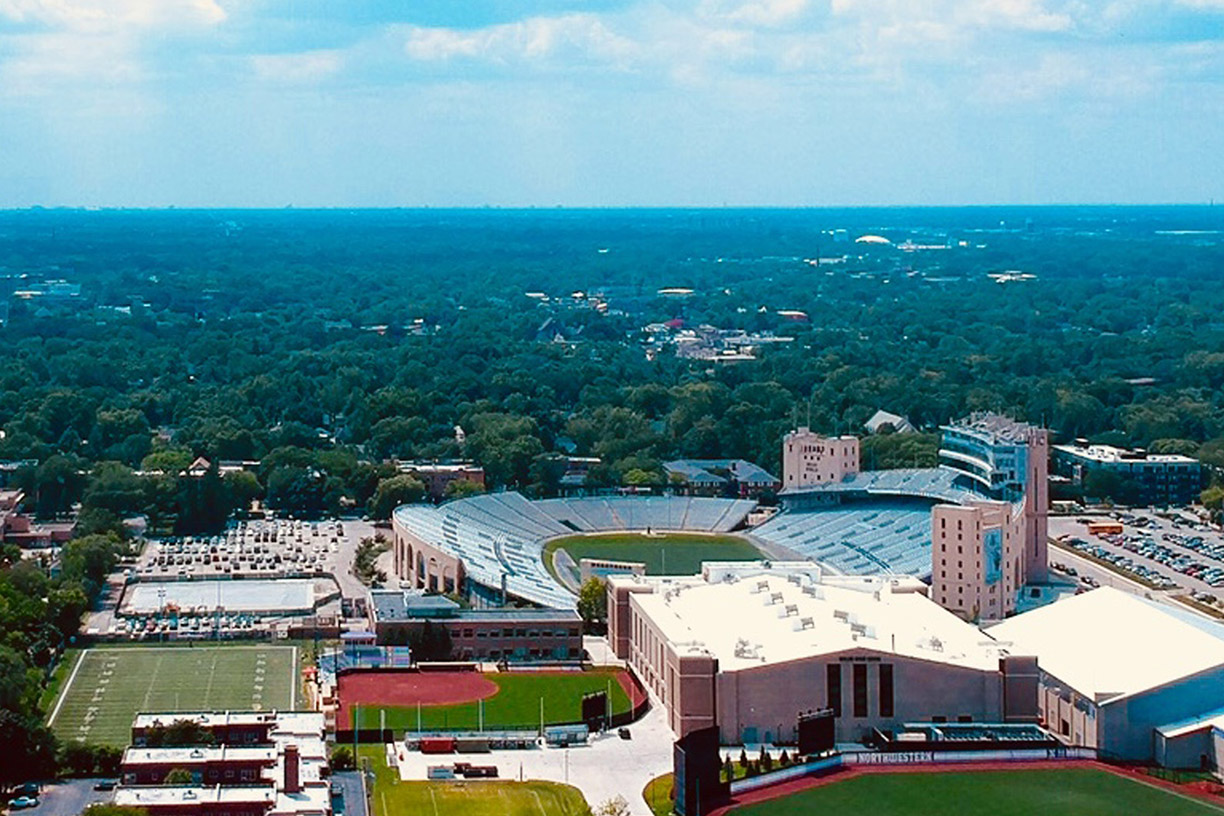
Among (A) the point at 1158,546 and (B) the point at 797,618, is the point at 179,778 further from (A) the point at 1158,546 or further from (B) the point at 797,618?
(A) the point at 1158,546

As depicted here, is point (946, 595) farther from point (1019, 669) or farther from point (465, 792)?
point (465, 792)

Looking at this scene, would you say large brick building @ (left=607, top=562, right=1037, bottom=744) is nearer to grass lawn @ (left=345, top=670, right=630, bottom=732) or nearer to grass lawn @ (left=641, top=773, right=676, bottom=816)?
grass lawn @ (left=345, top=670, right=630, bottom=732)

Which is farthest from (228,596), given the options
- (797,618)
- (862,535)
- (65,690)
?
(797,618)

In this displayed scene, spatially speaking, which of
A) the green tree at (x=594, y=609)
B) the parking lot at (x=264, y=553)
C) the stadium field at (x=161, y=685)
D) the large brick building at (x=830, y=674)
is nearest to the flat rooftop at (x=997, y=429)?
the green tree at (x=594, y=609)

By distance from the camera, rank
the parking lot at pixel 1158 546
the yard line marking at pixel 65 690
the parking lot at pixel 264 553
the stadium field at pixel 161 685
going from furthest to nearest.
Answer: the parking lot at pixel 264 553
the parking lot at pixel 1158 546
the yard line marking at pixel 65 690
the stadium field at pixel 161 685

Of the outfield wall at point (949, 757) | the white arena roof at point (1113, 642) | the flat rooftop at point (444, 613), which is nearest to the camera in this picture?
the outfield wall at point (949, 757)

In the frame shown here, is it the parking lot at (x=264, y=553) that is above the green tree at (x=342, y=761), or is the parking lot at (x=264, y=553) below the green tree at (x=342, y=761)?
below

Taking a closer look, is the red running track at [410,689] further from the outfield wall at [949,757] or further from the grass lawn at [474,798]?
the outfield wall at [949,757]
